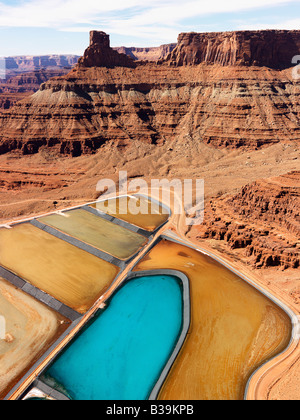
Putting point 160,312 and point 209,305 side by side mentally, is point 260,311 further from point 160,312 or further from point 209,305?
point 160,312

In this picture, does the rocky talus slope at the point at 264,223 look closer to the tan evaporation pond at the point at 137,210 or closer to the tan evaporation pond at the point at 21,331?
the tan evaporation pond at the point at 137,210

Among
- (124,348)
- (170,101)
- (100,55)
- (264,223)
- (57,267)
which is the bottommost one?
(124,348)

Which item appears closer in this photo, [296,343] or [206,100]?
[296,343]

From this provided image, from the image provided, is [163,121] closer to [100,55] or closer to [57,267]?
[100,55]

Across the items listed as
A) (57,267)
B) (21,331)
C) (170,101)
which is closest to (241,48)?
(170,101)

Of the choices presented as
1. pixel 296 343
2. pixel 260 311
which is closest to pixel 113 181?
pixel 260 311

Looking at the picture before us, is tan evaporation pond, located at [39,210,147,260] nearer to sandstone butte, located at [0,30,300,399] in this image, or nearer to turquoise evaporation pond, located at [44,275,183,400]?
turquoise evaporation pond, located at [44,275,183,400]
